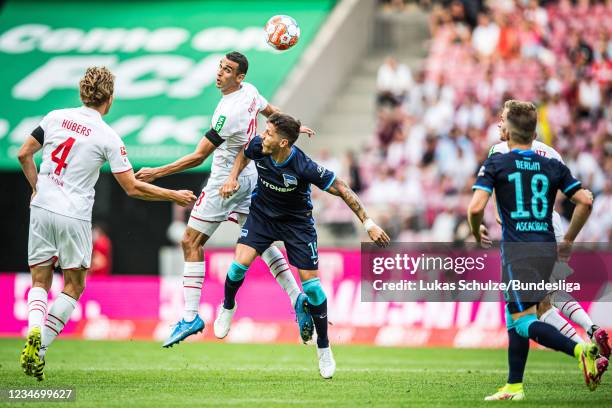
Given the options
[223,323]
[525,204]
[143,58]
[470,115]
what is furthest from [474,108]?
[525,204]

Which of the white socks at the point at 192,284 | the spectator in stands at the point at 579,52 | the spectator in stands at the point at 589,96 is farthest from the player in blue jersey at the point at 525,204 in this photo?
the spectator in stands at the point at 579,52

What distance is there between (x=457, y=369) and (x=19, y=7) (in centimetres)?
1744

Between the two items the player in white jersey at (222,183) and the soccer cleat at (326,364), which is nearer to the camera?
the soccer cleat at (326,364)

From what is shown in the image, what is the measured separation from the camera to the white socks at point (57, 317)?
34.9ft

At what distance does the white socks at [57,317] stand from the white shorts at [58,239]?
→ 0.45m

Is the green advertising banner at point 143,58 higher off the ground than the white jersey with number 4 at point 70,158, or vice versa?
the green advertising banner at point 143,58

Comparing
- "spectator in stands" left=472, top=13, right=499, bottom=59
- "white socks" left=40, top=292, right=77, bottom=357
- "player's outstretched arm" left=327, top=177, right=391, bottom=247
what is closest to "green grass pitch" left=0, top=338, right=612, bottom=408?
"white socks" left=40, top=292, right=77, bottom=357

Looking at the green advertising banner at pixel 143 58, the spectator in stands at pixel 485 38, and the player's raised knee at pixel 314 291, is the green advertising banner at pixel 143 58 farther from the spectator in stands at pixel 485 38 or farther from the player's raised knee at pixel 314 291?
the player's raised knee at pixel 314 291

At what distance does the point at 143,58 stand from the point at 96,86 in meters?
14.2

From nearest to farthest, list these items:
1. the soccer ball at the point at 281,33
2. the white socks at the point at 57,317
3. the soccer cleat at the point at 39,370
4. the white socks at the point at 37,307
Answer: the soccer cleat at the point at 39,370
the white socks at the point at 37,307
the white socks at the point at 57,317
the soccer ball at the point at 281,33

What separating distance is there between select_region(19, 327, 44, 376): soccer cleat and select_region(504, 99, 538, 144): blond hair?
4.74m

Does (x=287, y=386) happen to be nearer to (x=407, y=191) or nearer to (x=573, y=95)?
(x=407, y=191)

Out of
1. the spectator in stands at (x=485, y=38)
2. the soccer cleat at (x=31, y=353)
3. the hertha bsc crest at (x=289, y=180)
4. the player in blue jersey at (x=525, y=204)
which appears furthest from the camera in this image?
the spectator in stands at (x=485, y=38)

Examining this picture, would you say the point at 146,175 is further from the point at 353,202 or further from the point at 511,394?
the point at 511,394
